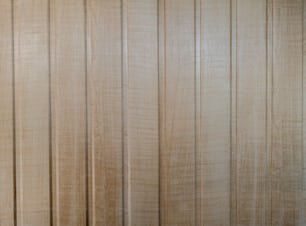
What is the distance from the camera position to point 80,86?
158cm

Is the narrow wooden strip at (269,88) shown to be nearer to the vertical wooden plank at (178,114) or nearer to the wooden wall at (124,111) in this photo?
the wooden wall at (124,111)

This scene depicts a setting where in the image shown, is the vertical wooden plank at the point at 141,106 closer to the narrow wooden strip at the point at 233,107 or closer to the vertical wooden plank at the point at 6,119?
the narrow wooden strip at the point at 233,107

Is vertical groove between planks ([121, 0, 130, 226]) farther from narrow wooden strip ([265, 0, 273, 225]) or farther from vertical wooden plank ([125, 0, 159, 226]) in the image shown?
narrow wooden strip ([265, 0, 273, 225])

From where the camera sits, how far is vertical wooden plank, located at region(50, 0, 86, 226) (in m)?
1.58

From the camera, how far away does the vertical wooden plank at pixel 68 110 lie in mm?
1577

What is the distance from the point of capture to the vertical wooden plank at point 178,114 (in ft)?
5.24

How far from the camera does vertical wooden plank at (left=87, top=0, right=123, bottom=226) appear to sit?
1580mm

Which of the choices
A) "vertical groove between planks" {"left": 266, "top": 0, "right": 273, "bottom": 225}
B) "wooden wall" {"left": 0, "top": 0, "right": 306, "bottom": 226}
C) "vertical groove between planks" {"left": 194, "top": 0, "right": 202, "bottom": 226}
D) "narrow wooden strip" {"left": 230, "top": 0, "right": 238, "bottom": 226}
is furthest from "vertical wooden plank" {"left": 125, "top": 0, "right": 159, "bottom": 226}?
"vertical groove between planks" {"left": 266, "top": 0, "right": 273, "bottom": 225}

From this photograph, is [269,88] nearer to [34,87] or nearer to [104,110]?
[104,110]

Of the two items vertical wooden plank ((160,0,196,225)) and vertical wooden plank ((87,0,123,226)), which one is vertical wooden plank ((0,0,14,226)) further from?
vertical wooden plank ((160,0,196,225))

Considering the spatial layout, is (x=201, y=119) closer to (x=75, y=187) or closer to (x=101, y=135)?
(x=101, y=135)

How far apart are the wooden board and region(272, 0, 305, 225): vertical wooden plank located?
5 centimetres

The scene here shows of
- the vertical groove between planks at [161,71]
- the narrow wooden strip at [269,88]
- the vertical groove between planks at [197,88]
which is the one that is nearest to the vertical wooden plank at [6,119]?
the vertical groove between planks at [161,71]

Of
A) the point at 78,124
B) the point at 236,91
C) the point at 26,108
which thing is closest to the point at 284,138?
the point at 236,91
